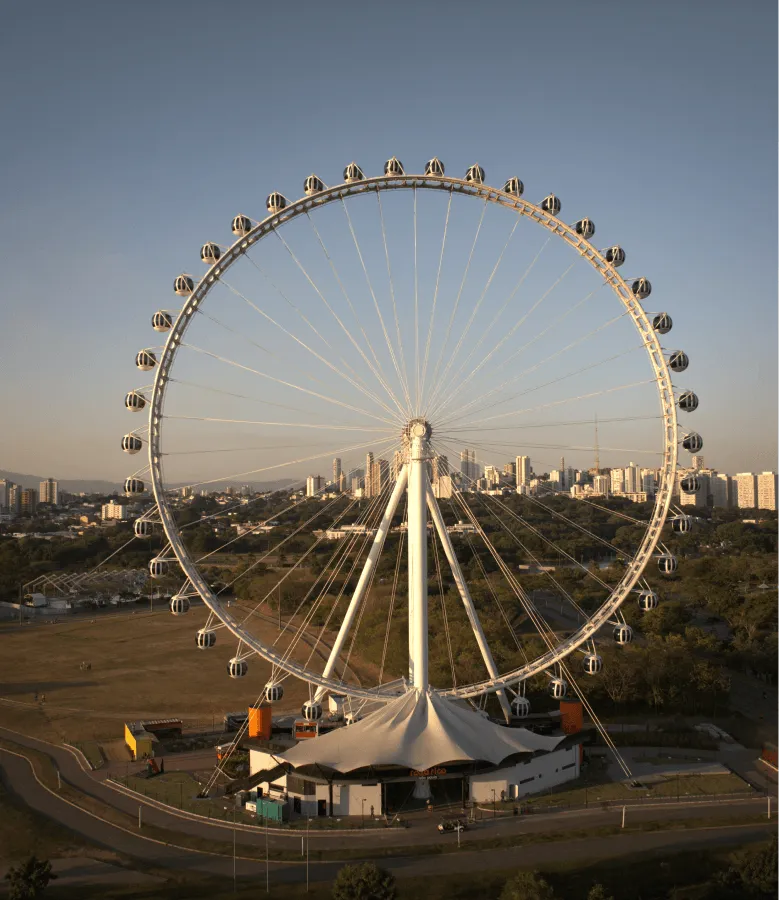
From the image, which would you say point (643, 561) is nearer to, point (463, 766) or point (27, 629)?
point (463, 766)

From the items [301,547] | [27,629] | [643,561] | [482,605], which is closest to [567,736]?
[643,561]

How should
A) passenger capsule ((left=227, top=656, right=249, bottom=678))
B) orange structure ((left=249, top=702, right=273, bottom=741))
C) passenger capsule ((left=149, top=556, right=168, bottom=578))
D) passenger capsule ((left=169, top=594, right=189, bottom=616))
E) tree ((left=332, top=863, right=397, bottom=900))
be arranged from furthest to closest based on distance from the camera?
1. orange structure ((left=249, top=702, right=273, bottom=741))
2. passenger capsule ((left=169, top=594, right=189, bottom=616))
3. passenger capsule ((left=227, top=656, right=249, bottom=678))
4. passenger capsule ((left=149, top=556, right=168, bottom=578))
5. tree ((left=332, top=863, right=397, bottom=900))

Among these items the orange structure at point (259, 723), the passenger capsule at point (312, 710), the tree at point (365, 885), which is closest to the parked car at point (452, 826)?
the passenger capsule at point (312, 710)

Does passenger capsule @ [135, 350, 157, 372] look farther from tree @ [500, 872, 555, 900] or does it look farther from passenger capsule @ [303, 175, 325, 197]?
tree @ [500, 872, 555, 900]

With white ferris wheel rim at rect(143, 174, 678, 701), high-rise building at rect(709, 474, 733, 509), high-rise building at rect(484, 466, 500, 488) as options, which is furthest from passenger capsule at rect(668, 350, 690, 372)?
high-rise building at rect(709, 474, 733, 509)

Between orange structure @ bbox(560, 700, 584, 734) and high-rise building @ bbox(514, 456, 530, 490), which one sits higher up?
high-rise building @ bbox(514, 456, 530, 490)

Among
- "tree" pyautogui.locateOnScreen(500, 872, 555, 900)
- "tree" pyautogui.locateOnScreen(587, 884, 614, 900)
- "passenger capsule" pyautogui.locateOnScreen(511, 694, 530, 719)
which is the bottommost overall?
"tree" pyautogui.locateOnScreen(587, 884, 614, 900)
